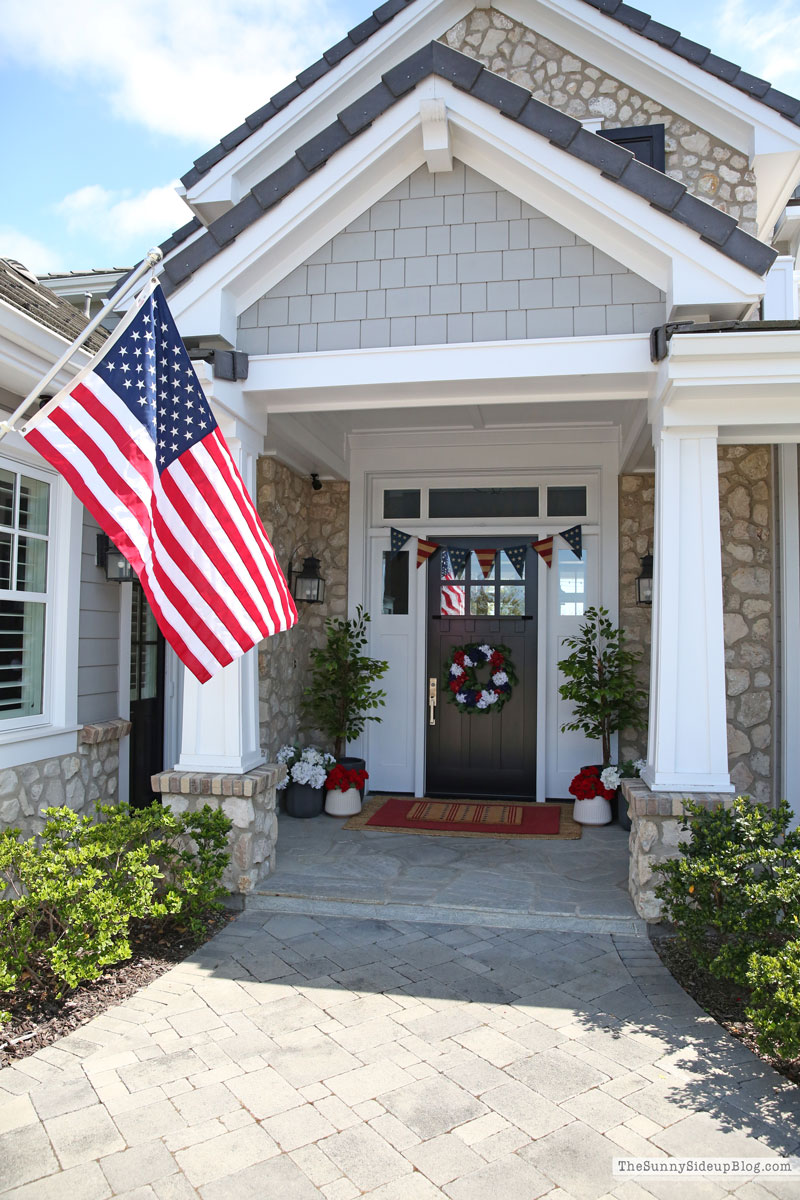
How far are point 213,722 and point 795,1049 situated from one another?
3.27m

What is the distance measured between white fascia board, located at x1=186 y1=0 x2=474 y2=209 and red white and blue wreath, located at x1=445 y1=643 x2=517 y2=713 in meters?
4.62

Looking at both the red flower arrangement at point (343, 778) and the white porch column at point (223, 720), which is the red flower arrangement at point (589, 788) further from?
the white porch column at point (223, 720)

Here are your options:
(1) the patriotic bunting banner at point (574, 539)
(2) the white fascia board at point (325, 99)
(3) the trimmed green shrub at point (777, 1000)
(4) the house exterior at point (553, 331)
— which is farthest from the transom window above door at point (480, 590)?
(3) the trimmed green shrub at point (777, 1000)

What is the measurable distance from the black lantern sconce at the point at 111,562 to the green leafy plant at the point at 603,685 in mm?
3469

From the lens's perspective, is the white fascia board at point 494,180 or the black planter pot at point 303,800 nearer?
the white fascia board at point 494,180

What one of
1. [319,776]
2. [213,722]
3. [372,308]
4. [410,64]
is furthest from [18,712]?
[410,64]

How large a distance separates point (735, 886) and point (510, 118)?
3975 millimetres

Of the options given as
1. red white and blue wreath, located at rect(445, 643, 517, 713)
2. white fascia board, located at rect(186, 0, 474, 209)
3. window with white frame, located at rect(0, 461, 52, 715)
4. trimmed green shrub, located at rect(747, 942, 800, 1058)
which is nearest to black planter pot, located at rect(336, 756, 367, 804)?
red white and blue wreath, located at rect(445, 643, 517, 713)

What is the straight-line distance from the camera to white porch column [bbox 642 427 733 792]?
4219mm

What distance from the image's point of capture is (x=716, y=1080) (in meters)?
Result: 2.83

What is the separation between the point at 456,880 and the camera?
191 inches

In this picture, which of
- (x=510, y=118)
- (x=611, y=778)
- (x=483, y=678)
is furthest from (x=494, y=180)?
(x=611, y=778)

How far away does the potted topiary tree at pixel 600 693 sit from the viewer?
20.7ft

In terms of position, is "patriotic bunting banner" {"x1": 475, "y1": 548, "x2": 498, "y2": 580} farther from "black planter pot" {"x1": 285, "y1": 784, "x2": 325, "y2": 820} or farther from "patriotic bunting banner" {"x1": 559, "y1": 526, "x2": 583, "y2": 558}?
"black planter pot" {"x1": 285, "y1": 784, "x2": 325, "y2": 820}
